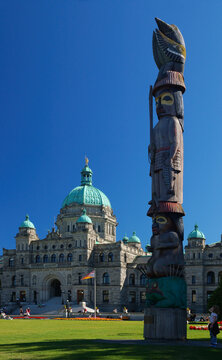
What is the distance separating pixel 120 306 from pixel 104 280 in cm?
607

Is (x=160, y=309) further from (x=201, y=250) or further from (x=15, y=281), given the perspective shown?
(x=15, y=281)

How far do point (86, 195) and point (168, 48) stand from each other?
81758 millimetres

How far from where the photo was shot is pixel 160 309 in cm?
2403

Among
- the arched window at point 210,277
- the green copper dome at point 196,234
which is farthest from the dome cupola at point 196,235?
the arched window at point 210,277

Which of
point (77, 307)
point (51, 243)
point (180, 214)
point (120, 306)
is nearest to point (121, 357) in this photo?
point (180, 214)

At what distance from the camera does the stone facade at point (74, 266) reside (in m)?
92.4

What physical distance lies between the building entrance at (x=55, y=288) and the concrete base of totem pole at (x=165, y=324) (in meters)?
78.3

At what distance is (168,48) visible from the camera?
28.1 m

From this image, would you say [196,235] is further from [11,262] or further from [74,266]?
[11,262]

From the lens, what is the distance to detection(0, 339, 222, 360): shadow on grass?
18.0 m

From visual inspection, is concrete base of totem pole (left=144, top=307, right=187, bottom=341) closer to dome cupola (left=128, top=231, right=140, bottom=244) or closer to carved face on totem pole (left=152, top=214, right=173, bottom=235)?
carved face on totem pole (left=152, top=214, right=173, bottom=235)

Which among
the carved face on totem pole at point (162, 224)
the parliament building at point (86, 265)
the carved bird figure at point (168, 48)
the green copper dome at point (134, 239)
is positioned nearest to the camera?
the carved face on totem pole at point (162, 224)

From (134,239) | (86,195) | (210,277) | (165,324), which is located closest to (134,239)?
(134,239)

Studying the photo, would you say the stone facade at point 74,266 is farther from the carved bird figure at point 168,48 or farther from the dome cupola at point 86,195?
the carved bird figure at point 168,48
